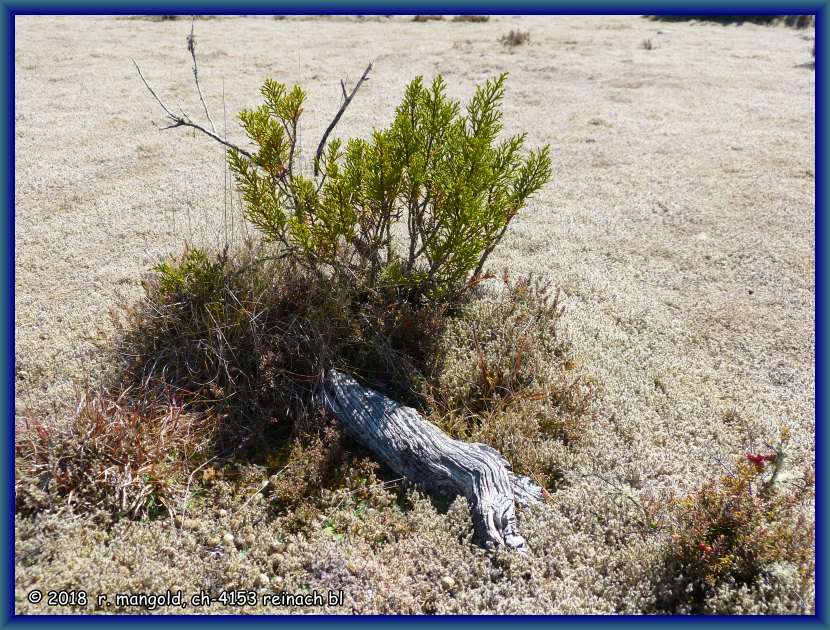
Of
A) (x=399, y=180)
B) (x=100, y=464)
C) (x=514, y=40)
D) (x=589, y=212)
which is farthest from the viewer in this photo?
(x=514, y=40)

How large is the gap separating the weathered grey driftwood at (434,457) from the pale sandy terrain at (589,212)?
248mm

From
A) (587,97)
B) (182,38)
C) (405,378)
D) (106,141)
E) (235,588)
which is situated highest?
(182,38)

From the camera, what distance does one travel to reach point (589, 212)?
8.89m

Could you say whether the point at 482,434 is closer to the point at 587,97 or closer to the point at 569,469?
the point at 569,469

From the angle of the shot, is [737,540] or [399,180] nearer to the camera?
[737,540]

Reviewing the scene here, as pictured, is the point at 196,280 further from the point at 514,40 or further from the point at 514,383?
the point at 514,40

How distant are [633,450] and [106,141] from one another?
10108 millimetres

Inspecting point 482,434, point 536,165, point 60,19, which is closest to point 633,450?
point 482,434

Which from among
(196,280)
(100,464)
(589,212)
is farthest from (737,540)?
(589,212)

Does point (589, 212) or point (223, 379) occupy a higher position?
point (589, 212)

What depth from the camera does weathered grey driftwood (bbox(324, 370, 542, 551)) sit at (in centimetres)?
400

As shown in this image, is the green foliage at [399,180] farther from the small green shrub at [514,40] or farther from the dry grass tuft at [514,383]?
the small green shrub at [514,40]

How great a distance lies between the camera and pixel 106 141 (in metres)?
10.5

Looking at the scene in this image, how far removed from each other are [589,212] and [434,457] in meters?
5.81
